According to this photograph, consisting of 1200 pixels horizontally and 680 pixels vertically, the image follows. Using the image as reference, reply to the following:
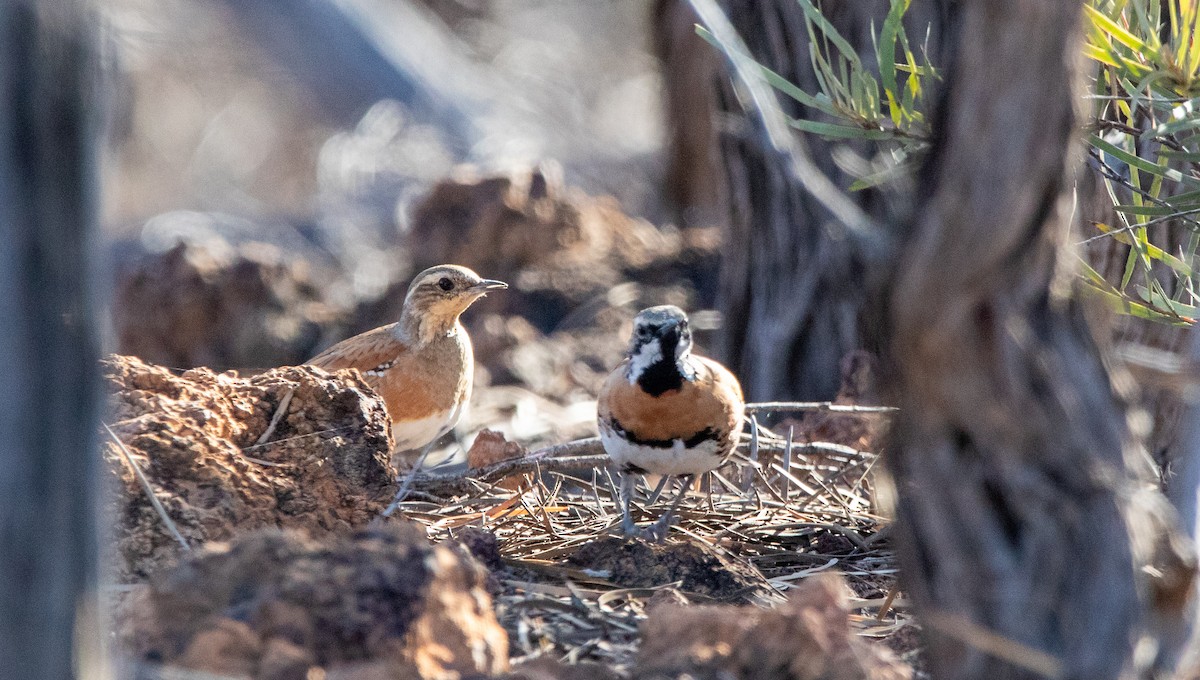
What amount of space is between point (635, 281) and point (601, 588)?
544 centimetres

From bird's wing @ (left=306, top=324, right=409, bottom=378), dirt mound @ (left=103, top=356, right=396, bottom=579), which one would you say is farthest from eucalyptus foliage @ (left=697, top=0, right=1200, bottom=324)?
bird's wing @ (left=306, top=324, right=409, bottom=378)

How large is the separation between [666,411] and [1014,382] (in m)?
2.21

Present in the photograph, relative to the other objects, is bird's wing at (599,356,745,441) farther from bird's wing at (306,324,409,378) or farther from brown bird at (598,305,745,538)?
bird's wing at (306,324,409,378)

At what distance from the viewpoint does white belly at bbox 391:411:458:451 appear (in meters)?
5.88

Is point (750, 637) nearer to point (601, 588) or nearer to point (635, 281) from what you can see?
point (601, 588)

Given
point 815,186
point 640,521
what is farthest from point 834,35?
point 640,521

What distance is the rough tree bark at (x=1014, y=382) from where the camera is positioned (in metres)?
2.28

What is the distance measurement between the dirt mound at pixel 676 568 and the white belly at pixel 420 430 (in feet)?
7.06

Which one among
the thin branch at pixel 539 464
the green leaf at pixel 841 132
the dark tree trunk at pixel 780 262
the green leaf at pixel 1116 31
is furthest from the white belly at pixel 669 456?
the dark tree trunk at pixel 780 262

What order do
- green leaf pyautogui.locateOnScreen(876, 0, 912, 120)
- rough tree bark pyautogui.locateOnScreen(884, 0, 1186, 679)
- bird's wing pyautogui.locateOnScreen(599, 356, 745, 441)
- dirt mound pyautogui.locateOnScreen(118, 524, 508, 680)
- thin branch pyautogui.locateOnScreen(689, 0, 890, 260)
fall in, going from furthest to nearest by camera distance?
1. bird's wing pyautogui.locateOnScreen(599, 356, 745, 441)
2. green leaf pyautogui.locateOnScreen(876, 0, 912, 120)
3. dirt mound pyautogui.locateOnScreen(118, 524, 508, 680)
4. thin branch pyautogui.locateOnScreen(689, 0, 890, 260)
5. rough tree bark pyautogui.locateOnScreen(884, 0, 1186, 679)

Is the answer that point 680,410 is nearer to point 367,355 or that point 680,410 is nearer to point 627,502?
point 627,502

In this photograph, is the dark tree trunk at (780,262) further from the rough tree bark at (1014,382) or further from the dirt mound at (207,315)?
the rough tree bark at (1014,382)

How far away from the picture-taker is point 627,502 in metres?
4.47

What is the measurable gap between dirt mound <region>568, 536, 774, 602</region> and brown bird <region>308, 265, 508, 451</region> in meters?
2.15
